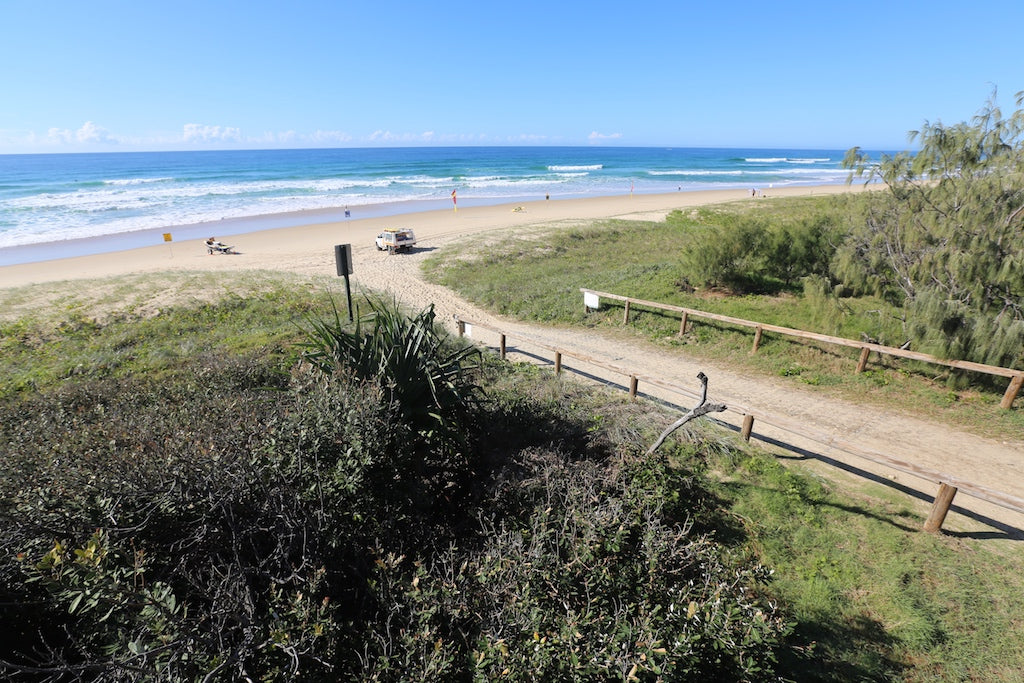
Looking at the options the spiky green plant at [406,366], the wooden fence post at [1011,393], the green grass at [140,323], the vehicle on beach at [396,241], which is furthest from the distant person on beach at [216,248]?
the wooden fence post at [1011,393]

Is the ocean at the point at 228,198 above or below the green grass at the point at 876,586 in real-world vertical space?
above

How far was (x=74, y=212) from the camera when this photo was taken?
3647 centimetres

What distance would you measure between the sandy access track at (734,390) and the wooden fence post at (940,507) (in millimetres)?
277

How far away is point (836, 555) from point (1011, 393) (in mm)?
5674

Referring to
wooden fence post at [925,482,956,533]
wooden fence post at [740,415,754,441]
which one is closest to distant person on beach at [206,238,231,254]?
wooden fence post at [740,415,754,441]

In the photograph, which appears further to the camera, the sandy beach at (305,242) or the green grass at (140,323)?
the sandy beach at (305,242)

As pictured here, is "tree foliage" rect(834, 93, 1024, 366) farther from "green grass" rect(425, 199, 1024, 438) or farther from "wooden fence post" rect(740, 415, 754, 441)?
"wooden fence post" rect(740, 415, 754, 441)

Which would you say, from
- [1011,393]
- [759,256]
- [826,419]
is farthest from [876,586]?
[759,256]

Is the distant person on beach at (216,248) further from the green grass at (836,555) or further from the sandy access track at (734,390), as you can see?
the green grass at (836,555)

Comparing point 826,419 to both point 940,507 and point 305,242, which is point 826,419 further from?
point 305,242

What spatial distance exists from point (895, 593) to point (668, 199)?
44.0 m

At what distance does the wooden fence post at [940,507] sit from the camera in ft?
17.6

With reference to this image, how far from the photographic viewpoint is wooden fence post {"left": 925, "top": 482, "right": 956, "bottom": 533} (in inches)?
212

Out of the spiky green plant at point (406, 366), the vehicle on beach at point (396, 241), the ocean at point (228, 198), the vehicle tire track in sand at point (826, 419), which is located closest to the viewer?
the spiky green plant at point (406, 366)
